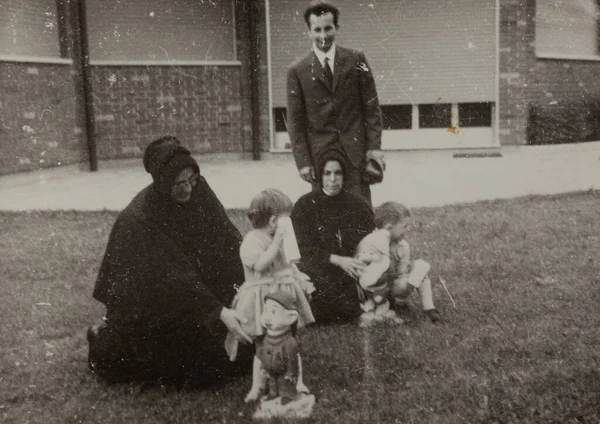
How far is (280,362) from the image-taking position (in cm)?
372

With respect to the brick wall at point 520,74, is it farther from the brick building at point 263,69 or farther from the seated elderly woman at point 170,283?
the seated elderly woman at point 170,283

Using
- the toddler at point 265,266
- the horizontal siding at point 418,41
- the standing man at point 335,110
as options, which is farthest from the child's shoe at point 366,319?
the horizontal siding at point 418,41

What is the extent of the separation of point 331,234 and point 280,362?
1.77 m

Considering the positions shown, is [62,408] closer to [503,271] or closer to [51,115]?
[503,271]

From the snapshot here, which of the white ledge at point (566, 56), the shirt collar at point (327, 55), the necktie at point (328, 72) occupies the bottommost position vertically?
the necktie at point (328, 72)

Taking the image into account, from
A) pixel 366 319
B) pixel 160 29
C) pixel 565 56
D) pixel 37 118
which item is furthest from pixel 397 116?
pixel 366 319

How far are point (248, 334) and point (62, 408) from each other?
102cm

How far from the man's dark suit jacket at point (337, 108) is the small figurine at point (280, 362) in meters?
2.23

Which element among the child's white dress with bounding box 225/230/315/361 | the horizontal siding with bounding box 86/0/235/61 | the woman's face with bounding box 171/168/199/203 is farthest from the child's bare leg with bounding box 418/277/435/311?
the horizontal siding with bounding box 86/0/235/61

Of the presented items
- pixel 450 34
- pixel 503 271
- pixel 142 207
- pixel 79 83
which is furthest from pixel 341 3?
pixel 142 207

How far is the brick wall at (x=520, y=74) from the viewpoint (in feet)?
48.6

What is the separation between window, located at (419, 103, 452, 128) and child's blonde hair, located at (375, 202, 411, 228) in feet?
34.1

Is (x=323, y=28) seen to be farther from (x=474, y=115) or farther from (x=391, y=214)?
(x=474, y=115)

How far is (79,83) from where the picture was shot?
44.4 feet
